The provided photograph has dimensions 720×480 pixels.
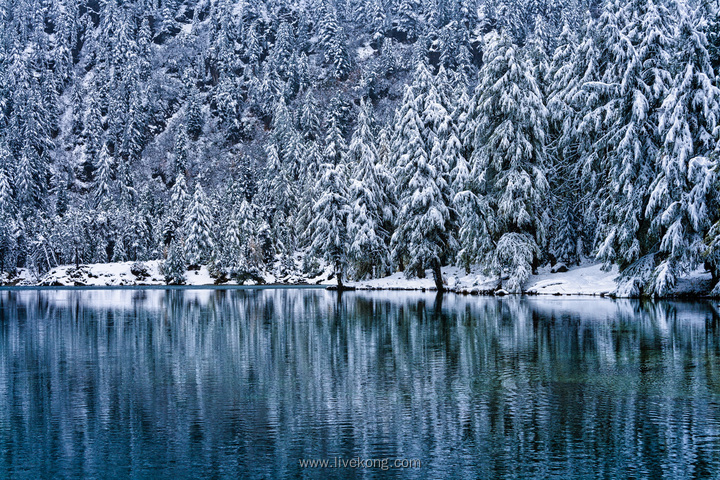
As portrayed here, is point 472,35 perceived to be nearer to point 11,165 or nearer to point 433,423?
point 11,165

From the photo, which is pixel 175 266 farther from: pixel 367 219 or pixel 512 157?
pixel 512 157

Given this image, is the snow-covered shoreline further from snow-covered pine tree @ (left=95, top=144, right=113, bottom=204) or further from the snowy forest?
snow-covered pine tree @ (left=95, top=144, right=113, bottom=204)

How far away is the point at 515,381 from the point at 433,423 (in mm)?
4456

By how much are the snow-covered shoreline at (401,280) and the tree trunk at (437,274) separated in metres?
0.85

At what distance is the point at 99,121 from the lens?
7387 inches

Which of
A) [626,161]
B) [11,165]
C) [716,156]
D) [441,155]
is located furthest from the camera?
[11,165]

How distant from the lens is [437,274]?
58.6 meters

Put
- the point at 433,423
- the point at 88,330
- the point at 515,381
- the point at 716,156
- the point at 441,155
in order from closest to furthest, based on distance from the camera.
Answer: the point at 433,423, the point at 515,381, the point at 88,330, the point at 716,156, the point at 441,155

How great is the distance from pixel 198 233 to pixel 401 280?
49.7 m

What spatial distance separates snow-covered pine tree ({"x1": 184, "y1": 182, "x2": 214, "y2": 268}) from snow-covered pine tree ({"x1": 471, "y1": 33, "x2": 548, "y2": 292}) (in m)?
62.5

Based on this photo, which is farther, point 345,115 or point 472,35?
point 472,35

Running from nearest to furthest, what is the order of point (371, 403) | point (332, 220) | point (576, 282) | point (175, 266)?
point (371, 403) < point (576, 282) < point (332, 220) < point (175, 266)

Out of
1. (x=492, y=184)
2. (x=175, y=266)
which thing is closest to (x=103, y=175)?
(x=175, y=266)

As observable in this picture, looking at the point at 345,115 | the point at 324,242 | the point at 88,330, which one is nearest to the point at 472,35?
the point at 345,115
